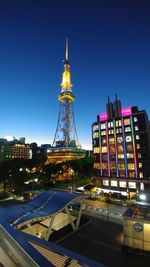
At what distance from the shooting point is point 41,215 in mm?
24188

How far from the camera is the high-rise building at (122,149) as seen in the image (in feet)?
203

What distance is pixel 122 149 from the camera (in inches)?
2603

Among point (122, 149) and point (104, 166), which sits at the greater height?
point (122, 149)

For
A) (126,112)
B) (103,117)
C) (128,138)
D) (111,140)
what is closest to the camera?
(128,138)

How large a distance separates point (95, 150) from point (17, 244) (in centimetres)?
6738

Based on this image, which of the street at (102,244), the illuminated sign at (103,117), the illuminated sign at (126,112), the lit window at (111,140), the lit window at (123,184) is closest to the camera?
the street at (102,244)

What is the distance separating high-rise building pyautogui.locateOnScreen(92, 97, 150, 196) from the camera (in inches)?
2440

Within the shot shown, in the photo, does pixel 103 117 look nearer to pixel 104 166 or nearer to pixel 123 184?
pixel 104 166

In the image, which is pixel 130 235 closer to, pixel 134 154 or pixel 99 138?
pixel 134 154

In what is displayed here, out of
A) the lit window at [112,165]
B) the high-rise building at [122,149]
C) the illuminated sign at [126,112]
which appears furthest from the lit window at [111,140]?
the illuminated sign at [126,112]

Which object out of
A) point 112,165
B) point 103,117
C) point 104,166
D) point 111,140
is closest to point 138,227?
point 112,165

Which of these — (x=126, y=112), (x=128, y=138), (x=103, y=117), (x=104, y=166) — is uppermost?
(x=126, y=112)

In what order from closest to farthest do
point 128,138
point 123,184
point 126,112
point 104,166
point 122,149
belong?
point 123,184
point 128,138
point 122,149
point 126,112
point 104,166

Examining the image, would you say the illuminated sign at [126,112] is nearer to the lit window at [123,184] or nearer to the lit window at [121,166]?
the lit window at [121,166]
